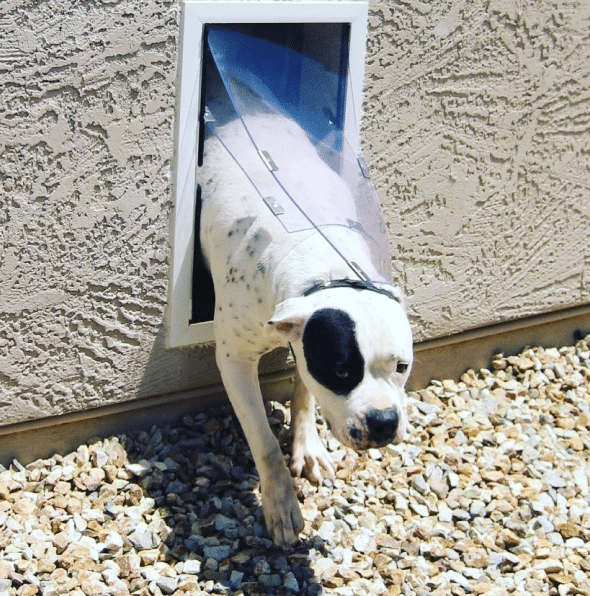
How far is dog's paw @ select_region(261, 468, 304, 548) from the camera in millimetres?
3564

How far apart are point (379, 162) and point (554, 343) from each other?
1571 mm

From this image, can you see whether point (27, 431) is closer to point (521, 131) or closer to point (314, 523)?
point (314, 523)

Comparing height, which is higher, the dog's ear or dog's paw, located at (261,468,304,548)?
the dog's ear

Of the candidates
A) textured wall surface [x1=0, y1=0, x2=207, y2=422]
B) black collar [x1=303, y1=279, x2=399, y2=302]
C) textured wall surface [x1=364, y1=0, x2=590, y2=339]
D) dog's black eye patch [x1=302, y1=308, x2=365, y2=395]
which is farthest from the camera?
textured wall surface [x1=364, y1=0, x2=590, y2=339]

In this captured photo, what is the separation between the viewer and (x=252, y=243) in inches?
141

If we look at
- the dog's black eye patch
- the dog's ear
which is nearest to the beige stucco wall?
the dog's ear

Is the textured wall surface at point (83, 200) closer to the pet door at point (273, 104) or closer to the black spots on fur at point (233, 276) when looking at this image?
the pet door at point (273, 104)

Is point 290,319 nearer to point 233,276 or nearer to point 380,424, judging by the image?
point 380,424

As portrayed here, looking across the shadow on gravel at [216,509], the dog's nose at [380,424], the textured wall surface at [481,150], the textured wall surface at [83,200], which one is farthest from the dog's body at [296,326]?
the textured wall surface at [481,150]

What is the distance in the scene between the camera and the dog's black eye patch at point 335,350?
3.03 m

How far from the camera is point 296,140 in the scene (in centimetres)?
379

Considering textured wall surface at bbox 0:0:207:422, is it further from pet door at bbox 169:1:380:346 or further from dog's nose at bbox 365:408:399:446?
dog's nose at bbox 365:408:399:446

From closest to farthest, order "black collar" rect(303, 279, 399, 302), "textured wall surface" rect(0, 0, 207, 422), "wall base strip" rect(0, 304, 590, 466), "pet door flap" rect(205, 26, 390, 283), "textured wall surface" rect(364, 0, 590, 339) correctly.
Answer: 1. "black collar" rect(303, 279, 399, 302)
2. "textured wall surface" rect(0, 0, 207, 422)
3. "pet door flap" rect(205, 26, 390, 283)
4. "wall base strip" rect(0, 304, 590, 466)
5. "textured wall surface" rect(364, 0, 590, 339)

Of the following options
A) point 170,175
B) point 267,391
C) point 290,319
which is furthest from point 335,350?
point 267,391
